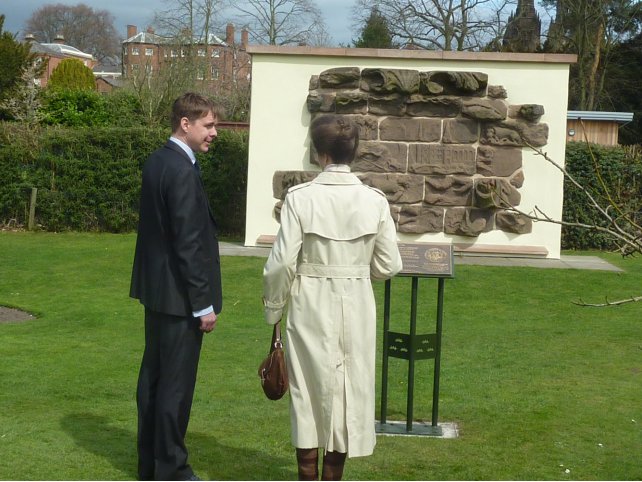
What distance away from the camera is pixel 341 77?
53.7ft

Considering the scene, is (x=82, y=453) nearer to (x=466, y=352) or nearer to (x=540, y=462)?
(x=540, y=462)

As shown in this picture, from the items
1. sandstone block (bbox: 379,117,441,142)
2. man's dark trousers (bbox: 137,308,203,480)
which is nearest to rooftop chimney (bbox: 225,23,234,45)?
sandstone block (bbox: 379,117,441,142)

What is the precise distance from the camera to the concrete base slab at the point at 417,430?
7.03 meters

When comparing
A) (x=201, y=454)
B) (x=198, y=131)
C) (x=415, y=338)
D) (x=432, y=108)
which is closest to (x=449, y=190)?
(x=432, y=108)

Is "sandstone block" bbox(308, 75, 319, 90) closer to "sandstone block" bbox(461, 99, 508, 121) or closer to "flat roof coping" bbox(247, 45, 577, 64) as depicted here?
"flat roof coping" bbox(247, 45, 577, 64)

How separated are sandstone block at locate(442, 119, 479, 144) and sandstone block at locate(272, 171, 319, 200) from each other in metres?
2.36

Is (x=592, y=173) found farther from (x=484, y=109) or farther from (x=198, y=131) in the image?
(x=198, y=131)

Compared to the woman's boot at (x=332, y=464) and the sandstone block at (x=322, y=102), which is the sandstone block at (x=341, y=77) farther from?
the woman's boot at (x=332, y=464)

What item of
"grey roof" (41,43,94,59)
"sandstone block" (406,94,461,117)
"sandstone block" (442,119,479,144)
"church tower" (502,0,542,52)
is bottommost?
"sandstone block" (442,119,479,144)

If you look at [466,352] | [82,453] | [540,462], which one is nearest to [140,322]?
[466,352]

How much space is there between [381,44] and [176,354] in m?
42.8

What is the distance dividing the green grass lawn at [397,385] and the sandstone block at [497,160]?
6.99ft

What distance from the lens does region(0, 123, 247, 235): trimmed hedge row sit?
1948 cm

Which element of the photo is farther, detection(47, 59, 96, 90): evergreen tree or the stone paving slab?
detection(47, 59, 96, 90): evergreen tree
